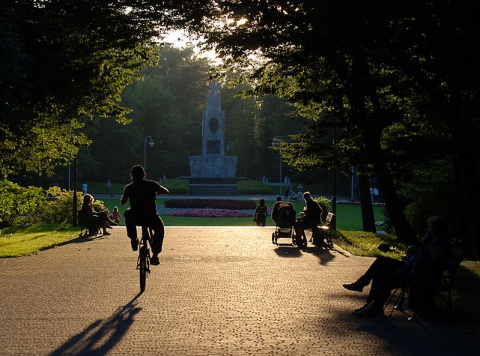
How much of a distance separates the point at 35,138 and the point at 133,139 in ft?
251

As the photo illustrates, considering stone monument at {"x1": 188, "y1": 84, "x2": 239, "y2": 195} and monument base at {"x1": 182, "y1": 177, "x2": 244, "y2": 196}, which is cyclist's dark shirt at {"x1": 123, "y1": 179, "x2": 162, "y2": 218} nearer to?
monument base at {"x1": 182, "y1": 177, "x2": 244, "y2": 196}

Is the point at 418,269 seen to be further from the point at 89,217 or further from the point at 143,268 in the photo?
the point at 89,217

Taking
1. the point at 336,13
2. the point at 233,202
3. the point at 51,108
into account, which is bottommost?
the point at 233,202

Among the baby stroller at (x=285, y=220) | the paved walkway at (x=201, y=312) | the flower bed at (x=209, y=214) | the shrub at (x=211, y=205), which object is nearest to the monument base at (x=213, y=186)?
the shrub at (x=211, y=205)

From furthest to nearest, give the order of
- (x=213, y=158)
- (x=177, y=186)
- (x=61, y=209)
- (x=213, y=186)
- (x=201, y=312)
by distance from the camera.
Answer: (x=213, y=158), (x=177, y=186), (x=213, y=186), (x=61, y=209), (x=201, y=312)

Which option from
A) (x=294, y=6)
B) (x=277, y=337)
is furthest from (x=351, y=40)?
(x=277, y=337)

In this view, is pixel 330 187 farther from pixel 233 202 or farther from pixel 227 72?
pixel 227 72

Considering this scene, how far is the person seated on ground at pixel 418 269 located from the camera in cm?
932

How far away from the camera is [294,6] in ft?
48.9

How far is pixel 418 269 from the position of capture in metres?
9.54

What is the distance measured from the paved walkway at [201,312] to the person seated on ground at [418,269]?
1.06ft

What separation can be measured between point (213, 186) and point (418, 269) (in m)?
68.6

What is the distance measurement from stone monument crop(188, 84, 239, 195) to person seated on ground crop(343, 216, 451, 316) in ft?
220

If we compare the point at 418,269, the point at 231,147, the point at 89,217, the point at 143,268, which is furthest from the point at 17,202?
the point at 231,147
